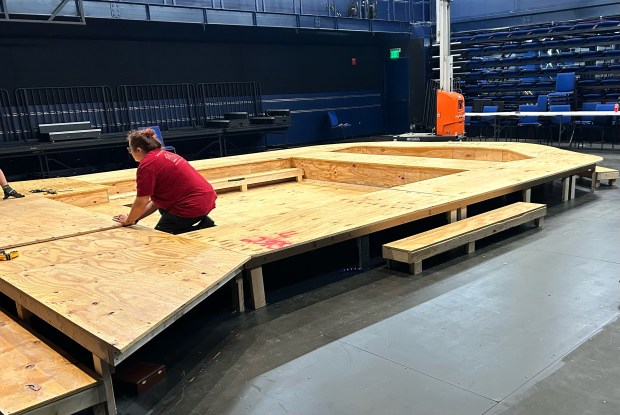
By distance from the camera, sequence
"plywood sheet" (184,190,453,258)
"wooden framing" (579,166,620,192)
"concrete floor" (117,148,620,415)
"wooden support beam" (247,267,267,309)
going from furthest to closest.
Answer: "wooden framing" (579,166,620,192) → "plywood sheet" (184,190,453,258) → "wooden support beam" (247,267,267,309) → "concrete floor" (117,148,620,415)

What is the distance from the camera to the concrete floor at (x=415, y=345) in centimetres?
215

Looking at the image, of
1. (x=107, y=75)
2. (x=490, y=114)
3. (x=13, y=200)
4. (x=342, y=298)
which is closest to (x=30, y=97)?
(x=107, y=75)

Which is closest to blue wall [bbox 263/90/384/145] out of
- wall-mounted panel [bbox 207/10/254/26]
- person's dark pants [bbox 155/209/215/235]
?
wall-mounted panel [bbox 207/10/254/26]

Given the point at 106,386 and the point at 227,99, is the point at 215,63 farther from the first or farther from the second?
the point at 106,386

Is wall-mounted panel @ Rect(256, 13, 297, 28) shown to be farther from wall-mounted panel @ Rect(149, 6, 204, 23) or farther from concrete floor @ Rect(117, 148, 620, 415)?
Result: concrete floor @ Rect(117, 148, 620, 415)

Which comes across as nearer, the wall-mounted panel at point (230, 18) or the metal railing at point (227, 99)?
the wall-mounted panel at point (230, 18)

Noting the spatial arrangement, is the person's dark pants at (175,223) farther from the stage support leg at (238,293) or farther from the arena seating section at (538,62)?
the arena seating section at (538,62)

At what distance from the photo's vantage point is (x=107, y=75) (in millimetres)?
9438

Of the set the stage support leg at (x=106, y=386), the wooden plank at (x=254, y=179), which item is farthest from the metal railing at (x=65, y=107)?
the stage support leg at (x=106, y=386)

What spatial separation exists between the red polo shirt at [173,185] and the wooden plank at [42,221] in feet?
1.42

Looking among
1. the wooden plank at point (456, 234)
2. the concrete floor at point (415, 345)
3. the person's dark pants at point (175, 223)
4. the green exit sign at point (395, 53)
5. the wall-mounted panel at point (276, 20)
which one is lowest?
the concrete floor at point (415, 345)

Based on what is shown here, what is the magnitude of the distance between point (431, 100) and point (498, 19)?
2.57 metres

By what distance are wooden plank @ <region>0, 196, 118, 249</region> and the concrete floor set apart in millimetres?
1090

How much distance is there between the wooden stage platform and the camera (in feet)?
7.39
